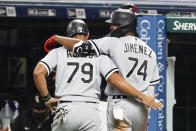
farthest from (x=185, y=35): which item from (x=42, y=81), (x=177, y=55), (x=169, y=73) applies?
(x=42, y=81)

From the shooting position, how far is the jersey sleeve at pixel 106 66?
18.9 feet

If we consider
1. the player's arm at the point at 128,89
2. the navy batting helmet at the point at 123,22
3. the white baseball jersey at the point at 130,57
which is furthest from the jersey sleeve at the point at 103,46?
the player's arm at the point at 128,89

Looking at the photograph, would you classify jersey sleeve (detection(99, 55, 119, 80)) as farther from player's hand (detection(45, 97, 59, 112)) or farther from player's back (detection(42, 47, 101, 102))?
player's hand (detection(45, 97, 59, 112))

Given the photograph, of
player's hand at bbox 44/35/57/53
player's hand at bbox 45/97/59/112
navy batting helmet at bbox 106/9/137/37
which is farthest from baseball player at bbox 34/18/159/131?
player's hand at bbox 44/35/57/53

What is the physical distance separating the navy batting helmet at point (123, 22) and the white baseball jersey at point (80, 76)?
27cm

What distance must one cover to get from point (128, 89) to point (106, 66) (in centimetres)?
30

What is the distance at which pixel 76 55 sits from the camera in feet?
19.4

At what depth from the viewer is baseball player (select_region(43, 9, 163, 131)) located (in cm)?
582

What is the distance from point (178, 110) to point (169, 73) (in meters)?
1.82

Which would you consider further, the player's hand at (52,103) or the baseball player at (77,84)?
the player's hand at (52,103)

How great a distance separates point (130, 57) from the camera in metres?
5.83

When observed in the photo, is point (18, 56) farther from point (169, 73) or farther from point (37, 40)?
point (169, 73)

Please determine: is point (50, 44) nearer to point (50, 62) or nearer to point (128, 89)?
point (50, 62)

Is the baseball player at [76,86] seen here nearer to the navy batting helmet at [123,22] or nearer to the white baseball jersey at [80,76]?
the white baseball jersey at [80,76]
